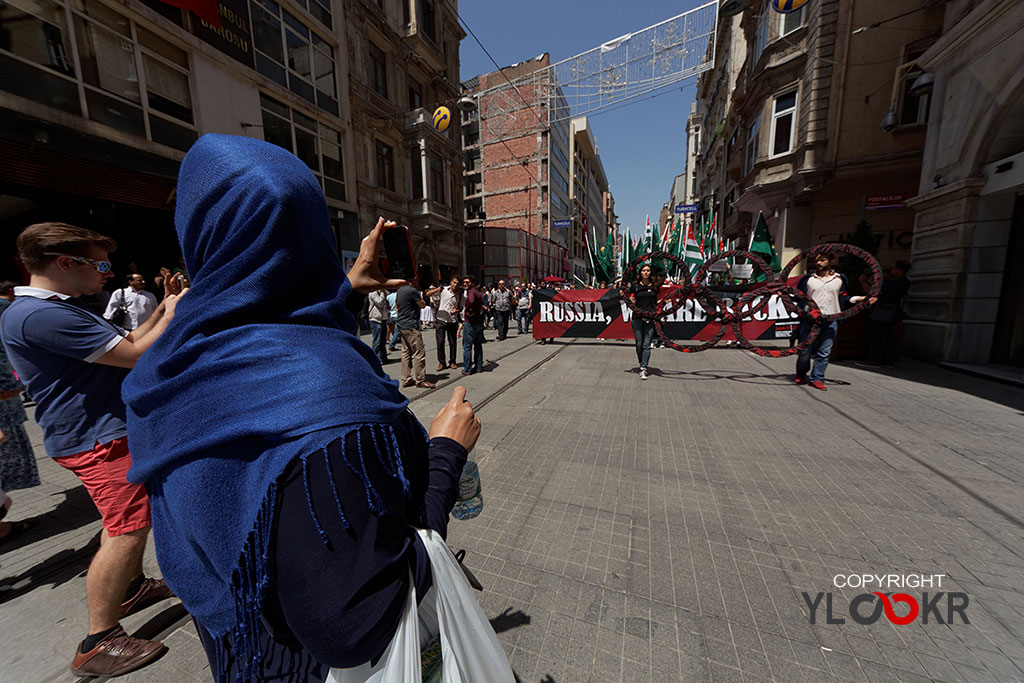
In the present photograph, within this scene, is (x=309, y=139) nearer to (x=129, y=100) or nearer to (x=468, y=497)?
(x=129, y=100)

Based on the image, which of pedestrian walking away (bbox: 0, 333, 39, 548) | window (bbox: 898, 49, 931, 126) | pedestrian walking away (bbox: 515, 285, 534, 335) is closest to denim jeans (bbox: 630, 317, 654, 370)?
pedestrian walking away (bbox: 515, 285, 534, 335)

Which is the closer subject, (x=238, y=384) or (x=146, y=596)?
(x=238, y=384)

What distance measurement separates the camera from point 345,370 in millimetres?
745

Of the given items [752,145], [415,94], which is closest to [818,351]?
[752,145]

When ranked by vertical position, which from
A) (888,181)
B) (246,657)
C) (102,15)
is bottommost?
(246,657)

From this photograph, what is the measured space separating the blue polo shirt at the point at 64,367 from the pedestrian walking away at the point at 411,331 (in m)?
4.41

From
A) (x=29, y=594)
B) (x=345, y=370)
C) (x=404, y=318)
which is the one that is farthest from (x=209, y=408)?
(x=404, y=318)

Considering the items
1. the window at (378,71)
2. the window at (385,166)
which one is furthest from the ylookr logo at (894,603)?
the window at (378,71)

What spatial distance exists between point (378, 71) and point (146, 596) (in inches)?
762

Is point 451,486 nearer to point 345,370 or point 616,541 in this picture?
point 345,370

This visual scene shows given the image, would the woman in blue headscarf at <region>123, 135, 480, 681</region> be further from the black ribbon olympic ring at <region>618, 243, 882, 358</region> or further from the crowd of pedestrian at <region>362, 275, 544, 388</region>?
the black ribbon olympic ring at <region>618, 243, 882, 358</region>

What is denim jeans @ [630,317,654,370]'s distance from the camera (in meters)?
6.72

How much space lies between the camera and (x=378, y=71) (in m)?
16.2

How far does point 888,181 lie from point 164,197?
2015 cm
